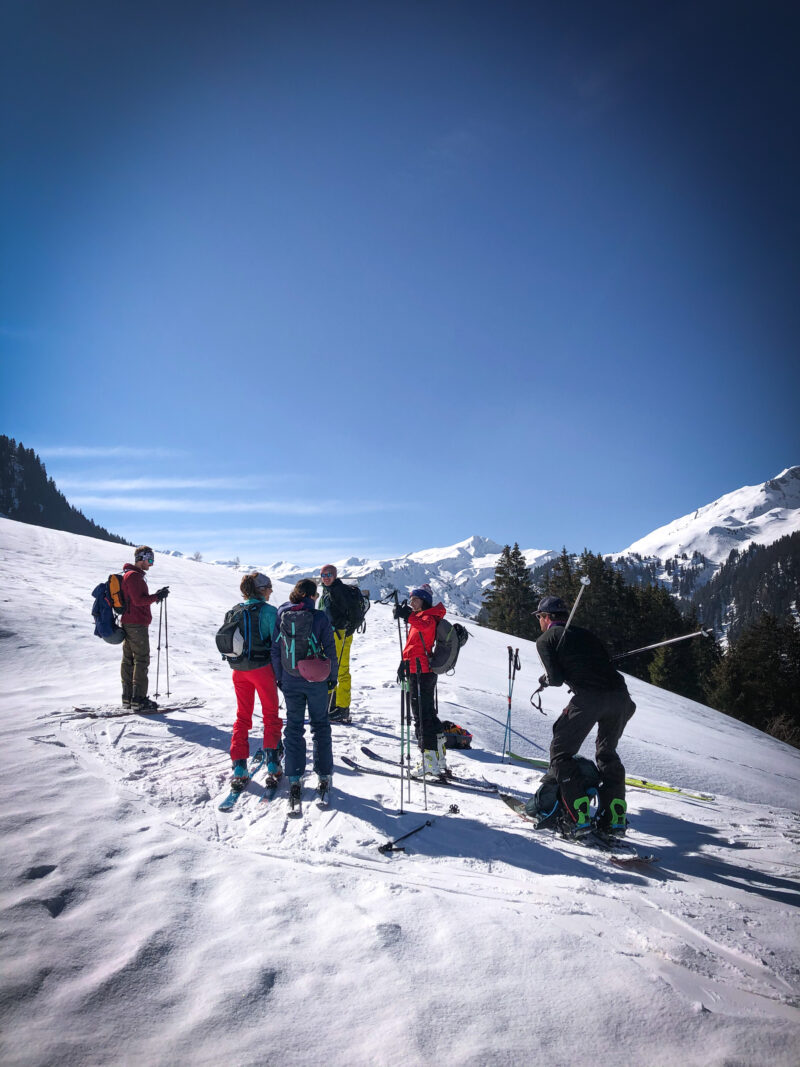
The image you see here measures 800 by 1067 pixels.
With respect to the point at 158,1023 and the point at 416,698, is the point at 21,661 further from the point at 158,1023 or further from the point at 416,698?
the point at 158,1023

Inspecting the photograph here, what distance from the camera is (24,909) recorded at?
10.0ft

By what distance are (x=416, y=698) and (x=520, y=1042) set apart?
4.55m

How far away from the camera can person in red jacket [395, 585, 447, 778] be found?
21.8 feet

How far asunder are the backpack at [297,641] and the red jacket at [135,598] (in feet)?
12.9

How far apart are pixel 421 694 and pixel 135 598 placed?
532 cm

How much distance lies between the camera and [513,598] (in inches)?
1706

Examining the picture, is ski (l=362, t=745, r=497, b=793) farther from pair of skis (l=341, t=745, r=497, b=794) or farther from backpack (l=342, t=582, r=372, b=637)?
backpack (l=342, t=582, r=372, b=637)

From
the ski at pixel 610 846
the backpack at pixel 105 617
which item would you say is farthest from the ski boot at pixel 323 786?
the backpack at pixel 105 617

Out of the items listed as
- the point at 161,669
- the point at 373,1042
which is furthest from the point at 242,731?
the point at 161,669

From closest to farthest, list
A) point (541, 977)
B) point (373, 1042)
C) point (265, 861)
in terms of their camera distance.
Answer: point (373, 1042), point (541, 977), point (265, 861)

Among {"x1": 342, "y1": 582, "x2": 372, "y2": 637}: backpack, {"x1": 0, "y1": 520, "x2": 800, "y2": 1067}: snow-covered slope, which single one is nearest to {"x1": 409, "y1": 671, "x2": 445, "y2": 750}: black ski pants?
{"x1": 0, "y1": 520, "x2": 800, "y2": 1067}: snow-covered slope

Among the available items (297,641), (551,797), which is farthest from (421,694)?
(297,641)

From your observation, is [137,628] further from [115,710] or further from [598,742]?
[598,742]

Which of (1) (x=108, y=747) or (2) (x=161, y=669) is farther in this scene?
(2) (x=161, y=669)
